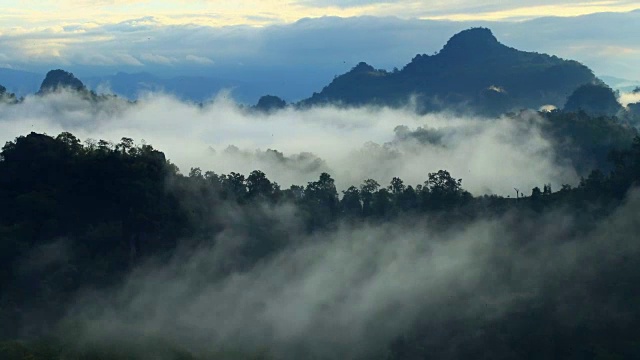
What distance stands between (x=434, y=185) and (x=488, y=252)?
1525 centimetres

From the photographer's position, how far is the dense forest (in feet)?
194

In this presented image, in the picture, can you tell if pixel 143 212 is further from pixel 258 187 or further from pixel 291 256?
pixel 258 187

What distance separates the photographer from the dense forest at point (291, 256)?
59.1 metres

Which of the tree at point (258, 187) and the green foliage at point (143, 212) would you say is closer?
the green foliage at point (143, 212)

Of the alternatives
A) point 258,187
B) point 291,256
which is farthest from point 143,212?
point 258,187

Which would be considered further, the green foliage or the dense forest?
the green foliage

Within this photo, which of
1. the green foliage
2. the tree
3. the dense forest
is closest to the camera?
the dense forest

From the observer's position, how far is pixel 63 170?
72.4 meters

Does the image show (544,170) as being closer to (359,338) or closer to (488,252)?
(488,252)

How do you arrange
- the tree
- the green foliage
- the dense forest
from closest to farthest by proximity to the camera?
the dense forest, the green foliage, the tree

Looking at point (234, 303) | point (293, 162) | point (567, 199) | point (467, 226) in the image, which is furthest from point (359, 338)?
point (293, 162)

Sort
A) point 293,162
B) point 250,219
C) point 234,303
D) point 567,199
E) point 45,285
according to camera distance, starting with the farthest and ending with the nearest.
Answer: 1. point 293,162
2. point 250,219
3. point 567,199
4. point 234,303
5. point 45,285

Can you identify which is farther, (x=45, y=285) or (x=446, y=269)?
(x=446, y=269)

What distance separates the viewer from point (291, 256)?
7912 centimetres
